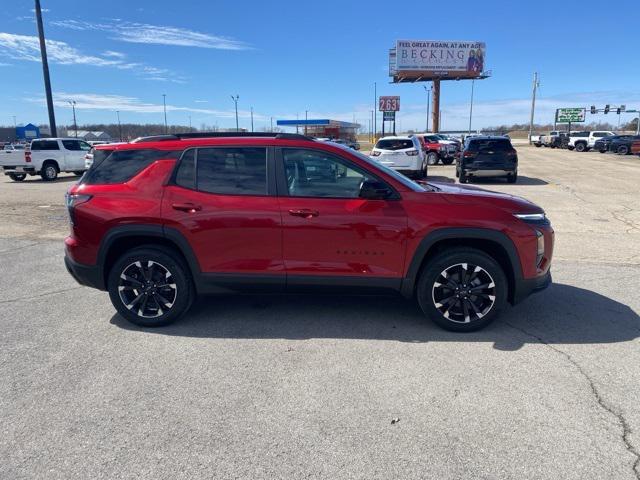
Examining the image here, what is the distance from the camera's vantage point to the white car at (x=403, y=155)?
1666cm

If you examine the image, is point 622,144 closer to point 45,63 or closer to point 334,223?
point 45,63

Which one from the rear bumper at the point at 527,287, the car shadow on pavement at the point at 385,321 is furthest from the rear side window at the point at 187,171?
the rear bumper at the point at 527,287

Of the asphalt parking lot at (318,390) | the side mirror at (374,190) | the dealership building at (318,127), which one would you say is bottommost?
the asphalt parking lot at (318,390)

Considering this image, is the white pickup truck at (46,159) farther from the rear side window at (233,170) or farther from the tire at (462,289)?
the tire at (462,289)

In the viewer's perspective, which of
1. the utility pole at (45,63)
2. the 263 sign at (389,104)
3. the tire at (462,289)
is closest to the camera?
the tire at (462,289)

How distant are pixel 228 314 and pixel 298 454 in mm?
2334

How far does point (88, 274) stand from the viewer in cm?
443

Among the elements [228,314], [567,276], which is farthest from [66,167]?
[567,276]

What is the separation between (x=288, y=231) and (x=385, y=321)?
4.39 ft

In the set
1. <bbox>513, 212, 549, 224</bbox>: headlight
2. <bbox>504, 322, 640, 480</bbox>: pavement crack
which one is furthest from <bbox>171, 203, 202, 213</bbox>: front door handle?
<bbox>504, 322, 640, 480</bbox>: pavement crack

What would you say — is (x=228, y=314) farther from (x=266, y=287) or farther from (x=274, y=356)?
(x=274, y=356)

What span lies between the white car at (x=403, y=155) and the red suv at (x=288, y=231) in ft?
41.0

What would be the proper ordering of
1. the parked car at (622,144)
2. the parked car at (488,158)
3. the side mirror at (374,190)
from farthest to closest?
the parked car at (622,144) → the parked car at (488,158) → the side mirror at (374,190)

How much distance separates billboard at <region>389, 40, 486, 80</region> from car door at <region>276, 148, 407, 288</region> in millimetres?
65609
